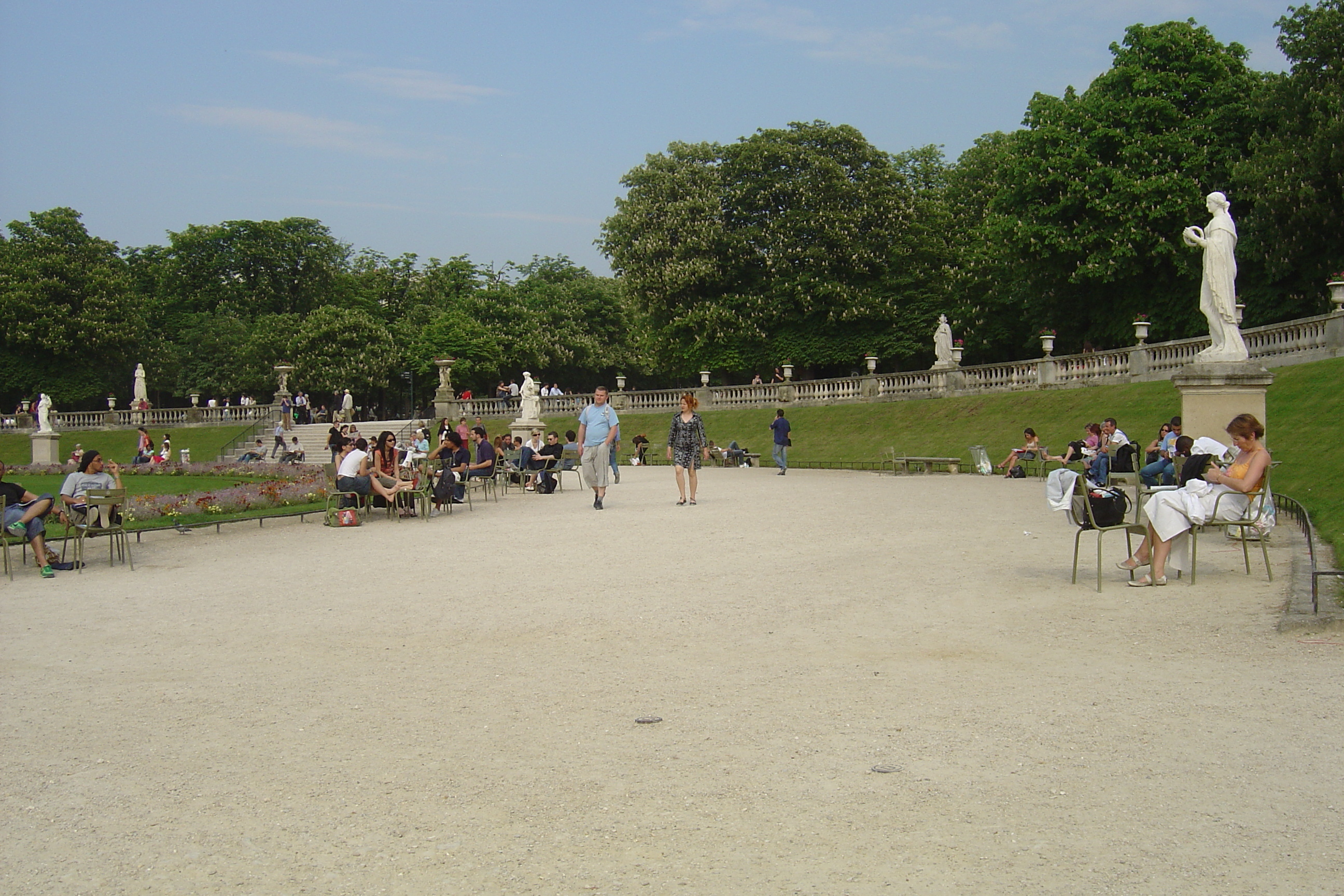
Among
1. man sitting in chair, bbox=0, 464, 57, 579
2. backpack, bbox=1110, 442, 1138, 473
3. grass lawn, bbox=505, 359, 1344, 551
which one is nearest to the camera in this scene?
man sitting in chair, bbox=0, 464, 57, 579

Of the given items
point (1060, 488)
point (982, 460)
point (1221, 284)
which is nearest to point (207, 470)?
point (982, 460)

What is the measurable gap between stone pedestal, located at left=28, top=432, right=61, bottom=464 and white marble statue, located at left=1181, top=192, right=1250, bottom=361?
4280 centimetres

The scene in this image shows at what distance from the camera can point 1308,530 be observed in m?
10.5

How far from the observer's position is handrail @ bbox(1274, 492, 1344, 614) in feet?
24.1

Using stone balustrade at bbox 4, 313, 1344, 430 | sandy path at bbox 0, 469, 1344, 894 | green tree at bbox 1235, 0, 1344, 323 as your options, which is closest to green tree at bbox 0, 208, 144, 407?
stone balustrade at bbox 4, 313, 1344, 430

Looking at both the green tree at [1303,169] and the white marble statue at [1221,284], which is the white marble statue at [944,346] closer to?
the green tree at [1303,169]

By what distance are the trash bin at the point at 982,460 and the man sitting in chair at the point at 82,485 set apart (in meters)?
18.9

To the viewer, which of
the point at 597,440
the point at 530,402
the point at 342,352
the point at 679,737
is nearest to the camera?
the point at 679,737

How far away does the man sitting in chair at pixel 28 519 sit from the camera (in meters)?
12.1

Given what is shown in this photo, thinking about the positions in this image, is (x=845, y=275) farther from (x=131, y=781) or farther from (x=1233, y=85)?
(x=131, y=781)

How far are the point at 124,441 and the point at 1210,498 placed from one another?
53.9 metres

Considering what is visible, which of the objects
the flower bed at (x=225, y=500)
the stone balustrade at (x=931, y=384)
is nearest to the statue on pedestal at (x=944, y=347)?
the stone balustrade at (x=931, y=384)

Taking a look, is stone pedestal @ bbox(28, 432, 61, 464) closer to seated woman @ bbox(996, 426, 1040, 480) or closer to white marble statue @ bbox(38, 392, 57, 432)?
white marble statue @ bbox(38, 392, 57, 432)

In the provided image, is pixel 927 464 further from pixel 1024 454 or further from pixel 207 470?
pixel 207 470
